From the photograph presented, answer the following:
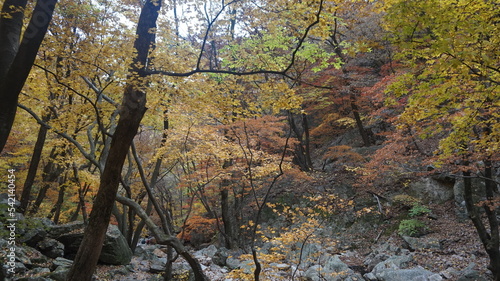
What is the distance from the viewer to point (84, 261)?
414 cm

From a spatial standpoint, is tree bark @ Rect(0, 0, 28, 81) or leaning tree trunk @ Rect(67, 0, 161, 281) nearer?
tree bark @ Rect(0, 0, 28, 81)

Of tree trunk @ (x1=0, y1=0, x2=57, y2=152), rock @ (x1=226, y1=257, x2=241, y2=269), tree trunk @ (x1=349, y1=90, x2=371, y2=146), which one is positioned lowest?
rock @ (x1=226, y1=257, x2=241, y2=269)

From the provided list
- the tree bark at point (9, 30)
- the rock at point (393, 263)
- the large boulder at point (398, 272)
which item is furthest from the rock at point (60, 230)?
the rock at point (393, 263)

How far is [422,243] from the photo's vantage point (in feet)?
28.0

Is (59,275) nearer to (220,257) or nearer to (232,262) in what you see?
(232,262)

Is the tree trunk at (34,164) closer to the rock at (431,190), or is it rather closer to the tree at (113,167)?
the tree at (113,167)

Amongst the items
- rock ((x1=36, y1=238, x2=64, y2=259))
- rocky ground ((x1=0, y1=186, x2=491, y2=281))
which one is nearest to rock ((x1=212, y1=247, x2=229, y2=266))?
rocky ground ((x1=0, y1=186, x2=491, y2=281))

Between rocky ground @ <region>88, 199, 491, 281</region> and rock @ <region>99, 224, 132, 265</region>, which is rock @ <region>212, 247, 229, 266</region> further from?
rock @ <region>99, 224, 132, 265</region>

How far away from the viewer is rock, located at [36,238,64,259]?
25.5 feet

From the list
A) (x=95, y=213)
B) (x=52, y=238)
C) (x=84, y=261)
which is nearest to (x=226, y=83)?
(x=95, y=213)

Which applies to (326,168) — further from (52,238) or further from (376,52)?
(52,238)

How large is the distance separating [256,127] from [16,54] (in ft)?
26.2

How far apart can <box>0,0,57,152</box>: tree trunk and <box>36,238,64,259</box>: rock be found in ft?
18.1

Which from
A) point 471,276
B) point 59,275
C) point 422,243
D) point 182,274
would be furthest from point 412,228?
point 59,275
